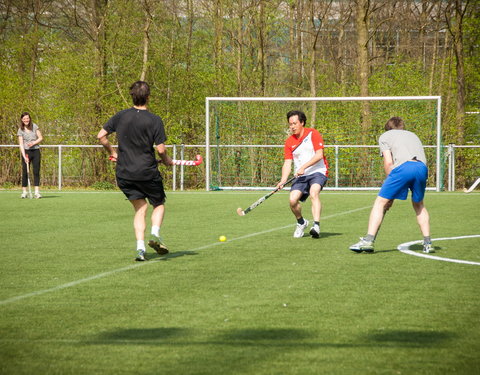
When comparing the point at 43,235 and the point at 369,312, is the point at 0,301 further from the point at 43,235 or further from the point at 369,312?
the point at 43,235

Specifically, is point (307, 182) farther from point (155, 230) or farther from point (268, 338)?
point (268, 338)

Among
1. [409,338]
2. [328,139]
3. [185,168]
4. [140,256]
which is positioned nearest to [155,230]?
[140,256]

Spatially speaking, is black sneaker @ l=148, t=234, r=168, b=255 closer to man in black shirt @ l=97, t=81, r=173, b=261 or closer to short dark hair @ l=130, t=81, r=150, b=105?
man in black shirt @ l=97, t=81, r=173, b=261

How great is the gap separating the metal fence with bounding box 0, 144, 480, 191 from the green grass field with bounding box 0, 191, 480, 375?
13.7m

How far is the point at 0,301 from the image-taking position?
235 inches

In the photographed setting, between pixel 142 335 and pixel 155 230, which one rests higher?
pixel 155 230

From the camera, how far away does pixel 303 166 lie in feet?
34.4

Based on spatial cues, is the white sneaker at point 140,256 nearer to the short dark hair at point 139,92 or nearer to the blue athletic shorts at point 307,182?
the short dark hair at point 139,92

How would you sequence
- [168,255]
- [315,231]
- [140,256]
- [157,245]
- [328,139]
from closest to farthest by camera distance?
[140,256], [157,245], [168,255], [315,231], [328,139]

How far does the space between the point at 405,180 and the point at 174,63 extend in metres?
22.4

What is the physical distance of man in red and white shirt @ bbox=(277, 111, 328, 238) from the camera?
34.7 feet

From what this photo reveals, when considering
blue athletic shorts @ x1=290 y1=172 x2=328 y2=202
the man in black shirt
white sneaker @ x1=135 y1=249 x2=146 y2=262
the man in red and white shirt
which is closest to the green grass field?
white sneaker @ x1=135 y1=249 x2=146 y2=262

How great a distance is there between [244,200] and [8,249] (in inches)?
380

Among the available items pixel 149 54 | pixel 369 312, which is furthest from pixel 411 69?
pixel 369 312
